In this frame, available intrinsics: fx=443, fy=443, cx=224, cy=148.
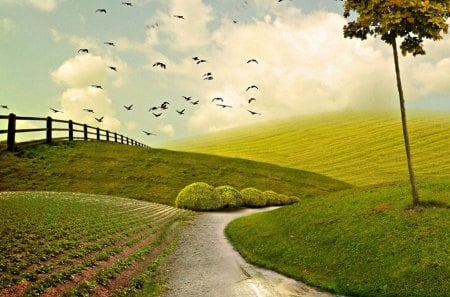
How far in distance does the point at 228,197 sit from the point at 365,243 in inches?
1018

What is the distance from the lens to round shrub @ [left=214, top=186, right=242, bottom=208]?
43619 millimetres

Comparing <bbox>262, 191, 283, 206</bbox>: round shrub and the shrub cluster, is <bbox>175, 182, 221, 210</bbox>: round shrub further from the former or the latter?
<bbox>262, 191, 283, 206</bbox>: round shrub

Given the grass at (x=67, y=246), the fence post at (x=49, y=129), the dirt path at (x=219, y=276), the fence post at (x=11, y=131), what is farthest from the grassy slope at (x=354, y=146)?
the grass at (x=67, y=246)

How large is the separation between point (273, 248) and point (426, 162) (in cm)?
7610

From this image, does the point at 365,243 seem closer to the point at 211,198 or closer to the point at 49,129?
the point at 211,198

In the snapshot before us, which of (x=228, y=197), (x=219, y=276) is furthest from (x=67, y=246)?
(x=228, y=197)

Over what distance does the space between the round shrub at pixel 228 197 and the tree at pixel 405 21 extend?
2396cm

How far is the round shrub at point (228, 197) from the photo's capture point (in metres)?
43.6

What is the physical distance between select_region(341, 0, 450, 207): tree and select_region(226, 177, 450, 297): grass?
91.8 inches

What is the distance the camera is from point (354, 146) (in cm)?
11169

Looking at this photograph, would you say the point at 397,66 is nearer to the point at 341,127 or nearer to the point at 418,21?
the point at 418,21

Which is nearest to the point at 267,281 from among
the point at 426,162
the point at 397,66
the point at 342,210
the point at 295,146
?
the point at 342,210

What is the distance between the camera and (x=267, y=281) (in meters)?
16.6

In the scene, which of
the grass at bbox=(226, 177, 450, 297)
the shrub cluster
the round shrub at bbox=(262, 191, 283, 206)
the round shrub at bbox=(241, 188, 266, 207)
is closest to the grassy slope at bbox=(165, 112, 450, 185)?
the round shrub at bbox=(262, 191, 283, 206)
